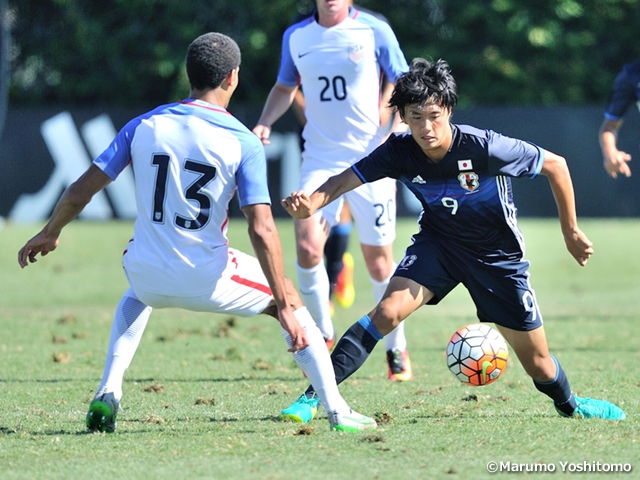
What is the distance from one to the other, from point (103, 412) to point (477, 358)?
1951 mm

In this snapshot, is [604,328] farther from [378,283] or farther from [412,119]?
[412,119]

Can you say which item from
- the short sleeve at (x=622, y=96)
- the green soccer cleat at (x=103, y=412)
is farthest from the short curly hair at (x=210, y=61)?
the short sleeve at (x=622, y=96)

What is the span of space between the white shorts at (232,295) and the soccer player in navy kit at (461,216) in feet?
1.26

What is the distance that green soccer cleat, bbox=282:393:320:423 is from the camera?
202 inches

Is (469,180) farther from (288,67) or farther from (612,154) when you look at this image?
(612,154)

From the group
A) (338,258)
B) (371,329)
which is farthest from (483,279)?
(338,258)

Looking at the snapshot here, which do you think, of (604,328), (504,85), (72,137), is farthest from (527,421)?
(504,85)

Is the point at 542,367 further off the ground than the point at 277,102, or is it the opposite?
the point at 277,102

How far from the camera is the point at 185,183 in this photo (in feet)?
15.5

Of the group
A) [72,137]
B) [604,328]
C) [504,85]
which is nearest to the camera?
[604,328]

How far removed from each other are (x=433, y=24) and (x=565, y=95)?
3515mm

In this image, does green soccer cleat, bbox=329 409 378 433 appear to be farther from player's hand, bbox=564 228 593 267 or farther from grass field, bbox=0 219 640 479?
player's hand, bbox=564 228 593 267

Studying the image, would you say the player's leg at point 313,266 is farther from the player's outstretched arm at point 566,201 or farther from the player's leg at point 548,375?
the player's outstretched arm at point 566,201

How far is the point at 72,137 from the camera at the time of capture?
60.6ft
